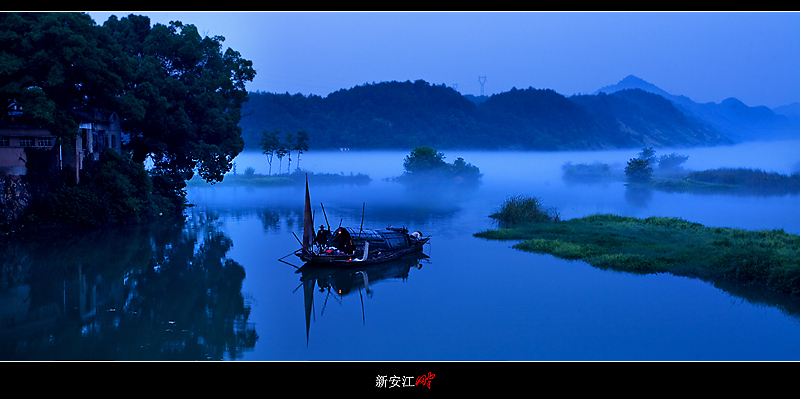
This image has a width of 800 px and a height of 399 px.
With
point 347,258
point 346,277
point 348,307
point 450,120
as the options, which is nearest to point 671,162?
point 450,120

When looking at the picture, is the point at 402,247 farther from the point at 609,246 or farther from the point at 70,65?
the point at 70,65

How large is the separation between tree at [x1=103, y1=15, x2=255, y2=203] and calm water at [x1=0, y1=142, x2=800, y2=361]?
235 inches

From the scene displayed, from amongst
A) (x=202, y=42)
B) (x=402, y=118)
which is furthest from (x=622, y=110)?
(x=202, y=42)

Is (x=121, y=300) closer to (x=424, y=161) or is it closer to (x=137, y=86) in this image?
(x=137, y=86)

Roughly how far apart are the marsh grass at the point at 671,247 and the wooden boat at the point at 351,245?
4862 mm

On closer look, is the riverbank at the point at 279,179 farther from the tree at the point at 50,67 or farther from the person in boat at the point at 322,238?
the person in boat at the point at 322,238

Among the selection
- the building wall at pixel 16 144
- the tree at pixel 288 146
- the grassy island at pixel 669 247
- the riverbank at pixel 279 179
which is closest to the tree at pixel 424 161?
the riverbank at pixel 279 179

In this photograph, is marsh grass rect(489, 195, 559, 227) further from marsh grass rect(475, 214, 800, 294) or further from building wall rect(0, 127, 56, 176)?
building wall rect(0, 127, 56, 176)

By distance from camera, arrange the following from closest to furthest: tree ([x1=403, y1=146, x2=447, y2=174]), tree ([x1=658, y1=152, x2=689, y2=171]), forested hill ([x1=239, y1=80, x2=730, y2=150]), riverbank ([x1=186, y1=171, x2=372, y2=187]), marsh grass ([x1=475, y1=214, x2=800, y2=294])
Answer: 1. marsh grass ([x1=475, y1=214, x2=800, y2=294])
2. riverbank ([x1=186, y1=171, x2=372, y2=187])
3. tree ([x1=403, y1=146, x2=447, y2=174])
4. tree ([x1=658, y1=152, x2=689, y2=171])
5. forested hill ([x1=239, y1=80, x2=730, y2=150])

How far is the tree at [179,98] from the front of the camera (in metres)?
34.2

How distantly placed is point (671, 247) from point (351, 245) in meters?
11.3

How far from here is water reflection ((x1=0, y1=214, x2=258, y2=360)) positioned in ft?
48.4

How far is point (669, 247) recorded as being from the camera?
24.5 meters
